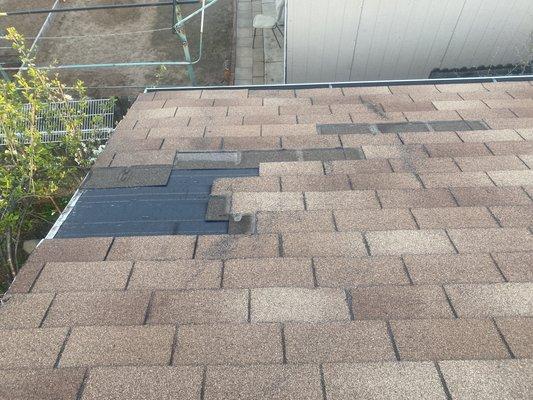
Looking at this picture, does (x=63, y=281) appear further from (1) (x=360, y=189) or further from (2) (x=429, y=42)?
(2) (x=429, y=42)

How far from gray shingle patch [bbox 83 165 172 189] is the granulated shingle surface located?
124 millimetres

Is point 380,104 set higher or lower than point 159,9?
higher

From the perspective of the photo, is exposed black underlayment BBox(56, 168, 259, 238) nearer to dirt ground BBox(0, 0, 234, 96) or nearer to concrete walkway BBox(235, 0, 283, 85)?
dirt ground BBox(0, 0, 234, 96)

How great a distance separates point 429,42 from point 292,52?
2437mm

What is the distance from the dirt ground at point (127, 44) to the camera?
9594 millimetres

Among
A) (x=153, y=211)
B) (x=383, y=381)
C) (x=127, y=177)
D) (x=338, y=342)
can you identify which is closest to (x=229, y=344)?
(x=338, y=342)

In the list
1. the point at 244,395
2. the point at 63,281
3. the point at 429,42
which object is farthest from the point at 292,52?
the point at 244,395

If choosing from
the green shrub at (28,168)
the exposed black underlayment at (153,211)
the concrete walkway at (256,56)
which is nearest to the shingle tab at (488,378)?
the exposed black underlayment at (153,211)

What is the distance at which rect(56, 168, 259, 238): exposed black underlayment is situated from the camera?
2.86 m

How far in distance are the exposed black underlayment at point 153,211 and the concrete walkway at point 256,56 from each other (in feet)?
21.2

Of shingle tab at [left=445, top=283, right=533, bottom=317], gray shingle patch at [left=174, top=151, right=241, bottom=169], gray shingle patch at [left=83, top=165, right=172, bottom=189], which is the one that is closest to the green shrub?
gray shingle patch at [left=83, top=165, right=172, bottom=189]

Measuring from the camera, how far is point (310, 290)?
7.49ft

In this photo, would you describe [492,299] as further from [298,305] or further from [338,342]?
[298,305]

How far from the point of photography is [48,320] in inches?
84.4
